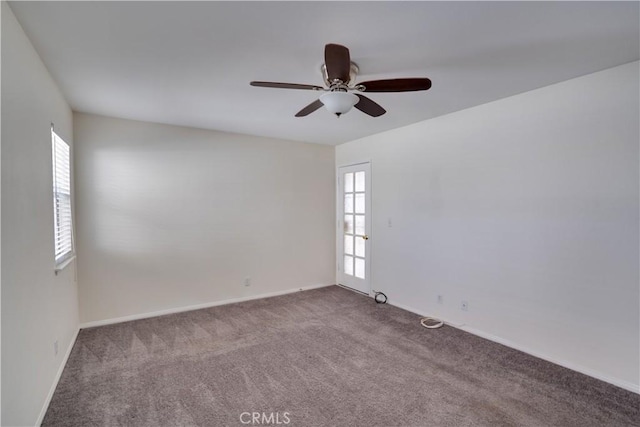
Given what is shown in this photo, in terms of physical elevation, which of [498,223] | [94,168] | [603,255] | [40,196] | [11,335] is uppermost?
[94,168]

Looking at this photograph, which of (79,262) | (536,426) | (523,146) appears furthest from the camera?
(79,262)

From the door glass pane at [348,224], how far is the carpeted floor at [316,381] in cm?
181

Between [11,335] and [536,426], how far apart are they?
3.01 meters

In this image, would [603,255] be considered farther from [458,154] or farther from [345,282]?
[345,282]

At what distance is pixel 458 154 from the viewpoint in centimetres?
341

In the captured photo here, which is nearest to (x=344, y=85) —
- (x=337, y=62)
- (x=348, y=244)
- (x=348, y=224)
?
(x=337, y=62)

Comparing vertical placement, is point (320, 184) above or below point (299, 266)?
above

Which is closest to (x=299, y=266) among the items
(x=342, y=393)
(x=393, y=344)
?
(x=393, y=344)

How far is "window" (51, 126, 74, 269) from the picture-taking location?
2567 mm

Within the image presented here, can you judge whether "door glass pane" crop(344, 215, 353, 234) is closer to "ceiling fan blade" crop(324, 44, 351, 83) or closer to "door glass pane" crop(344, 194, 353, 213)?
"door glass pane" crop(344, 194, 353, 213)

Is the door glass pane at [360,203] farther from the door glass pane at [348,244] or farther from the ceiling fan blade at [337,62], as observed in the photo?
the ceiling fan blade at [337,62]

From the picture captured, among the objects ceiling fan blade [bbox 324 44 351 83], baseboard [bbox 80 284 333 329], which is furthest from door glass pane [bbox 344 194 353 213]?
ceiling fan blade [bbox 324 44 351 83]

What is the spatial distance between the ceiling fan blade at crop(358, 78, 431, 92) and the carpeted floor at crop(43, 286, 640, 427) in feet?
7.05

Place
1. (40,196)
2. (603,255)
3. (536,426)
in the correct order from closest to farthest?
(536,426) → (40,196) → (603,255)
